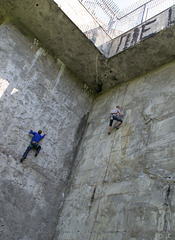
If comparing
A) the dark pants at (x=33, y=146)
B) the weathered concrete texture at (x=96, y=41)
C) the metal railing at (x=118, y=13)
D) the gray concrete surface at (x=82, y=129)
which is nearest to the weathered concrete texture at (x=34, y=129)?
the gray concrete surface at (x=82, y=129)

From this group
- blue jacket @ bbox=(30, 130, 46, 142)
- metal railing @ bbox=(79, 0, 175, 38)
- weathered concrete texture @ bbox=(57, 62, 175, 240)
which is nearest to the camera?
weathered concrete texture @ bbox=(57, 62, 175, 240)

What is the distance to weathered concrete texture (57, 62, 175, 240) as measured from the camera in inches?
189

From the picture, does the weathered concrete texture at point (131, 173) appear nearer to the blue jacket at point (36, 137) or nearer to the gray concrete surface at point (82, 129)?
the gray concrete surface at point (82, 129)

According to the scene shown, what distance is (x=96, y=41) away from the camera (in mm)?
7652

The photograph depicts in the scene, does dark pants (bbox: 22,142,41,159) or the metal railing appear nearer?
dark pants (bbox: 22,142,41,159)

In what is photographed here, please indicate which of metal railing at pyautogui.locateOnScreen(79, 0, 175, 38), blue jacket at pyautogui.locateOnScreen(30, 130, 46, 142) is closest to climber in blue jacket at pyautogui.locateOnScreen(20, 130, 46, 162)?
blue jacket at pyautogui.locateOnScreen(30, 130, 46, 142)

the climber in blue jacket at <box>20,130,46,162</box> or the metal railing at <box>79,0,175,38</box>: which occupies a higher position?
the metal railing at <box>79,0,175,38</box>

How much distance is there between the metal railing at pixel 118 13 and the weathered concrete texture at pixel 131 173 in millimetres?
2064

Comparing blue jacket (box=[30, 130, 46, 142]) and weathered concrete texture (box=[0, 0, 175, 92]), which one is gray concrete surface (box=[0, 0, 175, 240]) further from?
blue jacket (box=[30, 130, 46, 142])

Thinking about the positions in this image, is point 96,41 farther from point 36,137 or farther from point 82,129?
point 36,137

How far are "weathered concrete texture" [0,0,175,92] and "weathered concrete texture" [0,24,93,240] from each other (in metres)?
0.45

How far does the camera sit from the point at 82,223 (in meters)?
5.84

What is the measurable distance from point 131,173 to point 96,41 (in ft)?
14.2

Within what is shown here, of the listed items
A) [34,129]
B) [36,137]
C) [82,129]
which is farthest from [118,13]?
[36,137]
